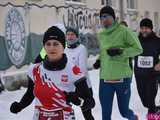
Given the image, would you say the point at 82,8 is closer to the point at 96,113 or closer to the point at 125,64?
the point at 96,113

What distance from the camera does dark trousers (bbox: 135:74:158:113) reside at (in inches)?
315

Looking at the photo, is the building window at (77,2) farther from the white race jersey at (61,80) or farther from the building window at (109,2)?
the white race jersey at (61,80)

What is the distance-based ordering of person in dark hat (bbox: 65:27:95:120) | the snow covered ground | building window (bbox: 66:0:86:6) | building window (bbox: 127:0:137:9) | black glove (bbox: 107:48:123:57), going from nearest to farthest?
black glove (bbox: 107:48:123:57) → person in dark hat (bbox: 65:27:95:120) → the snow covered ground → building window (bbox: 66:0:86:6) → building window (bbox: 127:0:137:9)

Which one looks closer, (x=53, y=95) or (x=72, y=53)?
(x=53, y=95)

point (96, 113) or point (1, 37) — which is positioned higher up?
point (1, 37)

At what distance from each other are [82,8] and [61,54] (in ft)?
43.1

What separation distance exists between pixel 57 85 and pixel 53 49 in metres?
0.28

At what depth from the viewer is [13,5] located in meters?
12.7

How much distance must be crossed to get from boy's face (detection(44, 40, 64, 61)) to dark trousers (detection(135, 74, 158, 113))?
161 inches

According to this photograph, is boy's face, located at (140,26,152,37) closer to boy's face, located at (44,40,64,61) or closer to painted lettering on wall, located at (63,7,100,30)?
boy's face, located at (44,40,64,61)

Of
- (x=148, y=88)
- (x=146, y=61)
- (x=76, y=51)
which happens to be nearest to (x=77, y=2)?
(x=146, y=61)

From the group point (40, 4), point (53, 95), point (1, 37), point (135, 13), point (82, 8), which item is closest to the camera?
point (53, 95)

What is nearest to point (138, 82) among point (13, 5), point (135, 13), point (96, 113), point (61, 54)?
point (96, 113)

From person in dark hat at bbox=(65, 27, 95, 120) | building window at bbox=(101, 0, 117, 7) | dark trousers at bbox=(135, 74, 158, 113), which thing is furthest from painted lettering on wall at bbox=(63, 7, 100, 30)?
person in dark hat at bbox=(65, 27, 95, 120)
